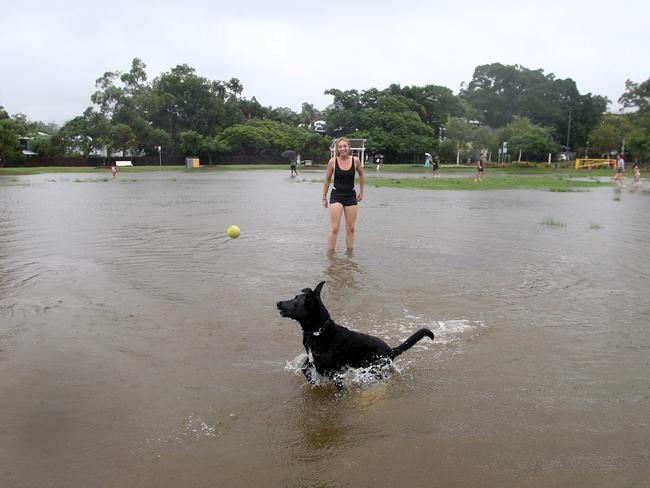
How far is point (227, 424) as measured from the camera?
334cm

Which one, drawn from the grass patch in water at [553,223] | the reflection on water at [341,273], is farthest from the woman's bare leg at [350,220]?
the grass patch in water at [553,223]

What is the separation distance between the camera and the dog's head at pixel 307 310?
3.79 m

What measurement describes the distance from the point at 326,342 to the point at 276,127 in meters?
73.0

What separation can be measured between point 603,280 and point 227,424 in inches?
226

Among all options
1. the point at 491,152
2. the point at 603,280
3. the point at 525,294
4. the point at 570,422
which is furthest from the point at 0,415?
the point at 491,152

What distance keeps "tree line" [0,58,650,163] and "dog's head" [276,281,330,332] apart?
188 feet

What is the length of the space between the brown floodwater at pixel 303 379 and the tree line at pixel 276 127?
174 ft

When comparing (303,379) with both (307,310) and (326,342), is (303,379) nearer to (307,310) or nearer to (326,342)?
(326,342)

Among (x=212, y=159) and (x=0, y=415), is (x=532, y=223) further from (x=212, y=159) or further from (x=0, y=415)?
(x=212, y=159)

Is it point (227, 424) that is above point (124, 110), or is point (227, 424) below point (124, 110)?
below

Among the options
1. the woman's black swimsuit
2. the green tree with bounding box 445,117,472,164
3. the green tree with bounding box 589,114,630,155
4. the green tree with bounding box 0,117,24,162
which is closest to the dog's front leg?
the woman's black swimsuit

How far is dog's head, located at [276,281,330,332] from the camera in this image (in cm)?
379

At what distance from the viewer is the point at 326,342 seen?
3.92 meters

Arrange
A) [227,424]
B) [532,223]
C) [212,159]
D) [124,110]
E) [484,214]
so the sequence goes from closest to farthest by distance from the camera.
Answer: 1. [227,424]
2. [532,223]
3. [484,214]
4. [124,110]
5. [212,159]
